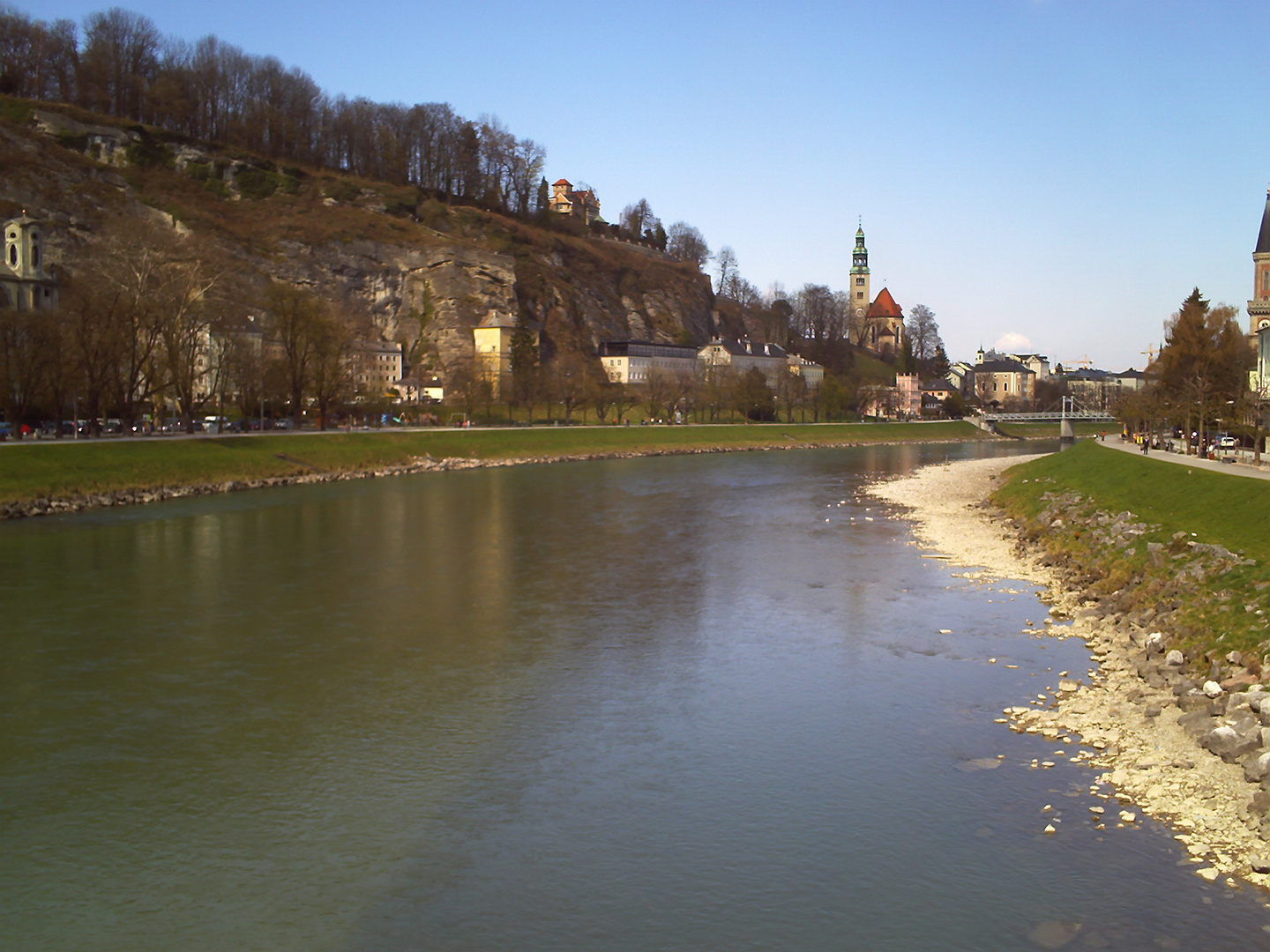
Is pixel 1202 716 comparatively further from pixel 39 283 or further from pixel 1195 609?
pixel 39 283

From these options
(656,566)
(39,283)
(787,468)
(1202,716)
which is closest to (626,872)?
(1202,716)

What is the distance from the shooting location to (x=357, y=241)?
106 meters

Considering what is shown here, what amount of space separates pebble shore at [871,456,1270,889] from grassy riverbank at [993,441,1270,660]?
0.75 meters

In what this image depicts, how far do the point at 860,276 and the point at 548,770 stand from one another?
19533 cm

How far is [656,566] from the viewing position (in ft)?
85.8

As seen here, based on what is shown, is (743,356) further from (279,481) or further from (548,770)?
(548,770)

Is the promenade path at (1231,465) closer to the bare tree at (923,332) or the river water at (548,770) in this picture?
the river water at (548,770)

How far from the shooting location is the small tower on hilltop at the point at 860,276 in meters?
197

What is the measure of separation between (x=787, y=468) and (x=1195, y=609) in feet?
152

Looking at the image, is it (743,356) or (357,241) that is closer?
(357,241)

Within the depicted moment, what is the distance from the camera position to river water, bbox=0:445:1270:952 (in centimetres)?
902

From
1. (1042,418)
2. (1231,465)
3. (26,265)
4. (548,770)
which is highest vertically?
(26,265)

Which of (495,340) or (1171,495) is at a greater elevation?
(495,340)

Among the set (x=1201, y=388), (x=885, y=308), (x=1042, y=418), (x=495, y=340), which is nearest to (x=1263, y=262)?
(x=1201, y=388)
